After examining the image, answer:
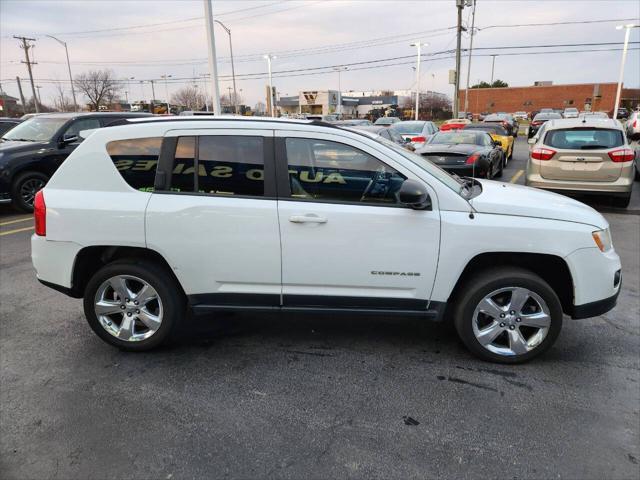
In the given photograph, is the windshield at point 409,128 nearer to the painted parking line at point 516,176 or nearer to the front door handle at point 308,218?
the painted parking line at point 516,176

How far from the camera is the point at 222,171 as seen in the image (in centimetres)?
346

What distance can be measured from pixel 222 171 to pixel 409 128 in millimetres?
15645

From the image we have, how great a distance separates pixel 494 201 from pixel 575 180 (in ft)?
20.8

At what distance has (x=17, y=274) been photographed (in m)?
5.70

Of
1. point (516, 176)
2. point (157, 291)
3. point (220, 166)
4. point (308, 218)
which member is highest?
point (220, 166)

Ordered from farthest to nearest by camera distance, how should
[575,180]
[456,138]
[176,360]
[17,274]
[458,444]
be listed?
[456,138], [575,180], [17,274], [176,360], [458,444]

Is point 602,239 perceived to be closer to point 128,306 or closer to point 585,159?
point 128,306

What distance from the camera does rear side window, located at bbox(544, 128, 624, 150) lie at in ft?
27.9

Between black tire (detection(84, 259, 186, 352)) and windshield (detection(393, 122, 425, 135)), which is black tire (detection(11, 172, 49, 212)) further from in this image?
windshield (detection(393, 122, 425, 135))

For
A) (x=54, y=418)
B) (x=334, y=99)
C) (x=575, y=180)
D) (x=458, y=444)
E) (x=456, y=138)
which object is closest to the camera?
(x=458, y=444)

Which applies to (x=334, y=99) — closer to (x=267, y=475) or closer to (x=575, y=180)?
(x=575, y=180)

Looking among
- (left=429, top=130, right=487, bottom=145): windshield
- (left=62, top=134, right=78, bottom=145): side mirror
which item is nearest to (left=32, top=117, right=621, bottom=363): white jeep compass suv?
(left=62, top=134, right=78, bottom=145): side mirror

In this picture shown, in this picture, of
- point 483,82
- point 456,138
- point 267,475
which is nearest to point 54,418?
point 267,475

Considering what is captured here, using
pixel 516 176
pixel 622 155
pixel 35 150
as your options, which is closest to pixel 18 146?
pixel 35 150
